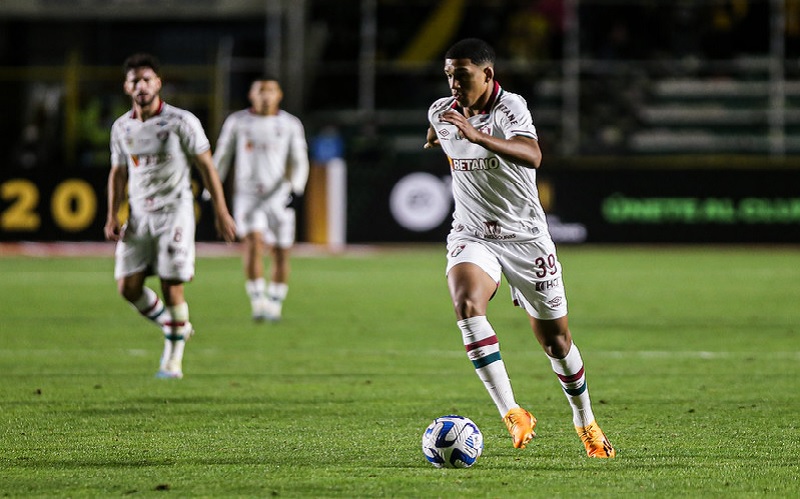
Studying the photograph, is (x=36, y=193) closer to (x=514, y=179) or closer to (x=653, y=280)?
(x=653, y=280)

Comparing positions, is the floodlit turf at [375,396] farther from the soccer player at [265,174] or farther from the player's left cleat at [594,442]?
the soccer player at [265,174]

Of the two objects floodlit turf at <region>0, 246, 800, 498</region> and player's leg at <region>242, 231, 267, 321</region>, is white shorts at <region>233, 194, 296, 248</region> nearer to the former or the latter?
player's leg at <region>242, 231, 267, 321</region>

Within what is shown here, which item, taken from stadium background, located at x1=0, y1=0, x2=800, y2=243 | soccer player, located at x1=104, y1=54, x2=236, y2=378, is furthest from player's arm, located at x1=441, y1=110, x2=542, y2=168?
stadium background, located at x1=0, y1=0, x2=800, y2=243

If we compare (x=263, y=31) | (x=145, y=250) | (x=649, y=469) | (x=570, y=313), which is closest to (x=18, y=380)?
(x=145, y=250)

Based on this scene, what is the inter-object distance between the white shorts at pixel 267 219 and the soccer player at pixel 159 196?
426 centimetres

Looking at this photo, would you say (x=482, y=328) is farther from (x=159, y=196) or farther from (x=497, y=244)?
(x=159, y=196)

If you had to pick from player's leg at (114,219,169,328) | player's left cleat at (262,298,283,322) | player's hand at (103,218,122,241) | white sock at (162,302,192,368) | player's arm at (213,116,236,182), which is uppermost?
player's arm at (213,116,236,182)

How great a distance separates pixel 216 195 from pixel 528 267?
11.1 ft

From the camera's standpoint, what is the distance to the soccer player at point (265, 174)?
1407 cm

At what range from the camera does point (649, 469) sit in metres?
6.24

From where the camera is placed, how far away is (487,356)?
6719 mm

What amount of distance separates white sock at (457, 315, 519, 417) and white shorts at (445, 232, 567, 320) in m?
0.24

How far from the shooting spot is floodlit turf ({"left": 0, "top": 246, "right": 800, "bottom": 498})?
6047 mm

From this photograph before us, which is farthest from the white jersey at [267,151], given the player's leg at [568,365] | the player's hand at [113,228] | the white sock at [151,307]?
the player's leg at [568,365]
